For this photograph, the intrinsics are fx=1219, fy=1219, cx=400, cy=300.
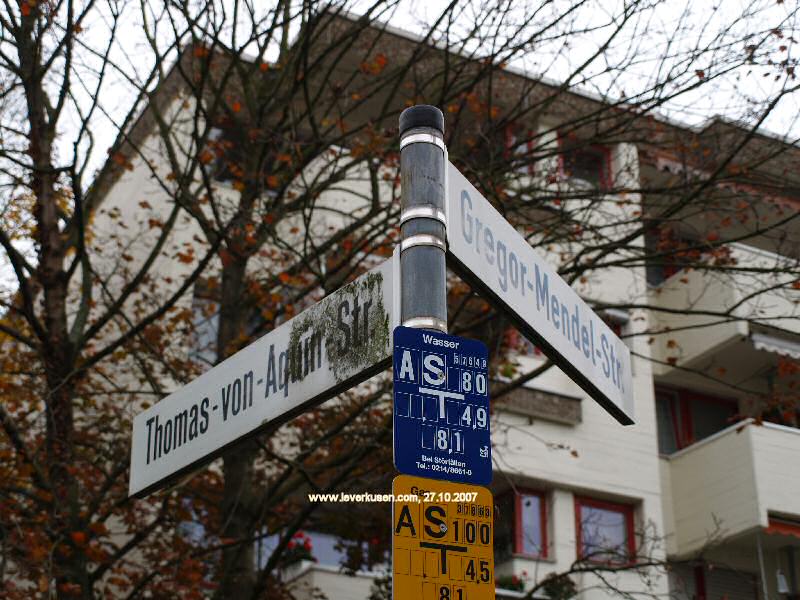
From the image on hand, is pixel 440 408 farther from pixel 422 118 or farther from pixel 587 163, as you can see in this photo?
pixel 587 163

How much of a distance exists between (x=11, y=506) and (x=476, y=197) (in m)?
7.10

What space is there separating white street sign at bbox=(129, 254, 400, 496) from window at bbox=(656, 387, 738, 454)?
17.2 meters

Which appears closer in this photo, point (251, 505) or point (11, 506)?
point (11, 506)

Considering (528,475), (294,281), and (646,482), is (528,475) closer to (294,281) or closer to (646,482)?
(646,482)

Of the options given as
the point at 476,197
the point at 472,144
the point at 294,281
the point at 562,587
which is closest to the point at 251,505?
the point at 294,281

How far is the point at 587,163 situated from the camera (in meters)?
20.2

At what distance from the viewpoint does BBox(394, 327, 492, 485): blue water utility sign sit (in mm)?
3420

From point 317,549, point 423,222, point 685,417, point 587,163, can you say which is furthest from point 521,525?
point 423,222

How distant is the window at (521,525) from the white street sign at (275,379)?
13.0 meters

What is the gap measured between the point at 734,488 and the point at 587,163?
226 inches

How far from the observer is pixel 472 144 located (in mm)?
13070

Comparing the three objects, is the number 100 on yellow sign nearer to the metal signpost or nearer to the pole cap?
the metal signpost

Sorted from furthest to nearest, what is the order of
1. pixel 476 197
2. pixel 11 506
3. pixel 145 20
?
pixel 145 20
pixel 11 506
pixel 476 197

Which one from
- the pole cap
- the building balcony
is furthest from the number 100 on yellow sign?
the building balcony
